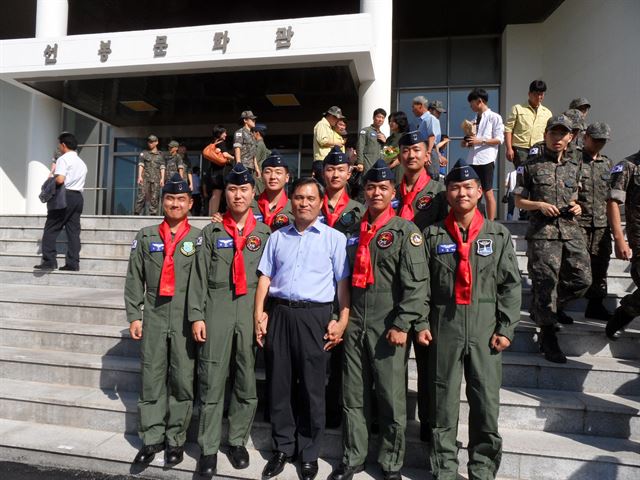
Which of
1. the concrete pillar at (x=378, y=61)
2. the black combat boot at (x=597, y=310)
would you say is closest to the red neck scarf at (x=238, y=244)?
the black combat boot at (x=597, y=310)

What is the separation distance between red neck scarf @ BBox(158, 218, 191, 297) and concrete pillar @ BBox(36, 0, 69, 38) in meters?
9.13

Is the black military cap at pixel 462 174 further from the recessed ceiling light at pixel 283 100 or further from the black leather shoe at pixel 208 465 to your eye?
the recessed ceiling light at pixel 283 100

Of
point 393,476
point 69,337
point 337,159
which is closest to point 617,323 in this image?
point 393,476

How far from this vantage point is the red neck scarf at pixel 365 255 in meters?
2.84

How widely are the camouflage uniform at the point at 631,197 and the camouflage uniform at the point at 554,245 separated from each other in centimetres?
29

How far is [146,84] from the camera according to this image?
A: 10078mm

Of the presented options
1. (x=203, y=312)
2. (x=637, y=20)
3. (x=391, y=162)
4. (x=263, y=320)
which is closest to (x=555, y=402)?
(x=263, y=320)

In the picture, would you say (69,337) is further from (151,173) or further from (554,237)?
(151,173)

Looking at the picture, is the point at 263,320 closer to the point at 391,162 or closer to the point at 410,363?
the point at 410,363

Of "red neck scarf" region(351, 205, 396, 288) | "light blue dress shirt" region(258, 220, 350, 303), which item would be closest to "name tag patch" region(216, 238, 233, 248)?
"light blue dress shirt" region(258, 220, 350, 303)

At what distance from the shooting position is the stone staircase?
297cm

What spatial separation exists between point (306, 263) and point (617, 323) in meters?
2.73

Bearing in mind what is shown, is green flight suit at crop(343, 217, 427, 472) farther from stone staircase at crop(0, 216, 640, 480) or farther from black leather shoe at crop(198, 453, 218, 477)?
black leather shoe at crop(198, 453, 218, 477)

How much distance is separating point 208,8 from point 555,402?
1306 cm
